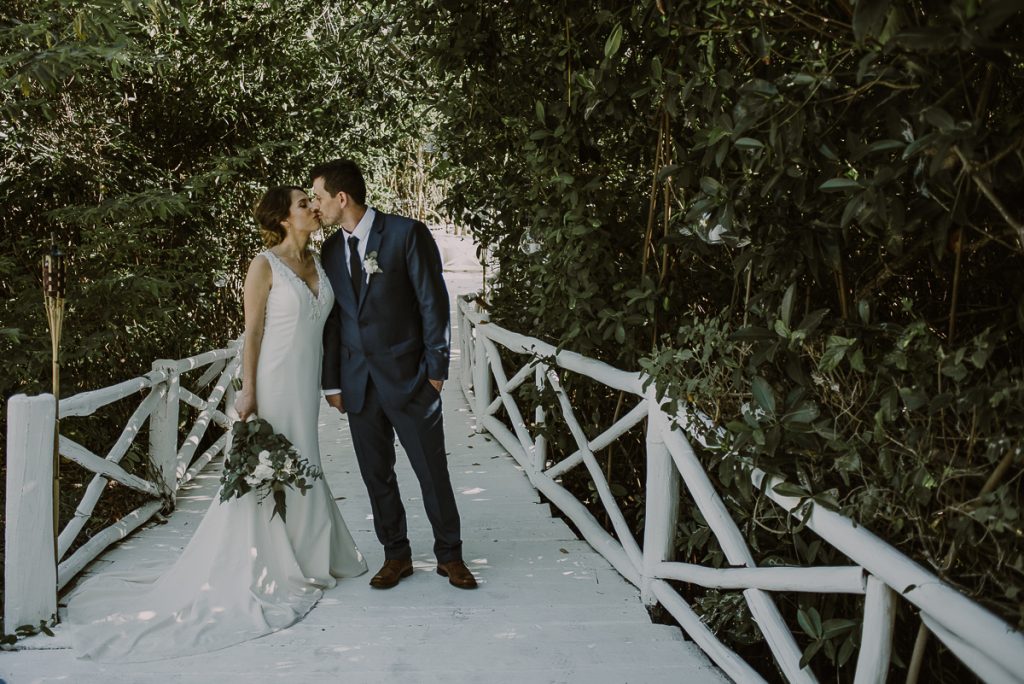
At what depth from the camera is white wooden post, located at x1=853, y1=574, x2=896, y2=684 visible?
79.1 inches

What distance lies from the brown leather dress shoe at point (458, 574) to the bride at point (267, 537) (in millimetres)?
401

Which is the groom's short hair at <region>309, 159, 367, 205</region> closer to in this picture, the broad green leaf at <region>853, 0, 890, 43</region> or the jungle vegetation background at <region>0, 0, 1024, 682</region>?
the jungle vegetation background at <region>0, 0, 1024, 682</region>

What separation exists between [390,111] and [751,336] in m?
7.55

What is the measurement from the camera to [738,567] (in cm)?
276

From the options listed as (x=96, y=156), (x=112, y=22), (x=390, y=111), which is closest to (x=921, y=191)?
(x=112, y=22)

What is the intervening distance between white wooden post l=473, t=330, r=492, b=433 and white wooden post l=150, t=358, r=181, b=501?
2.57 meters

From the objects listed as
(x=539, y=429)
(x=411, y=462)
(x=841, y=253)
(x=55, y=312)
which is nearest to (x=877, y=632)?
(x=841, y=253)

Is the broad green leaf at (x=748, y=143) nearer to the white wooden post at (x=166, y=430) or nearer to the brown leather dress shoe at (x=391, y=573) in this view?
the brown leather dress shoe at (x=391, y=573)

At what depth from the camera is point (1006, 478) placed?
7.11 ft

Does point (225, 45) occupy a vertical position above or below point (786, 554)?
above

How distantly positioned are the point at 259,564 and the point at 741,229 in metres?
2.25

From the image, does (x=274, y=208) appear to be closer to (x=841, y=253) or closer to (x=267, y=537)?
(x=267, y=537)

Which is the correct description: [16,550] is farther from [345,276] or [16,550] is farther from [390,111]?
[390,111]

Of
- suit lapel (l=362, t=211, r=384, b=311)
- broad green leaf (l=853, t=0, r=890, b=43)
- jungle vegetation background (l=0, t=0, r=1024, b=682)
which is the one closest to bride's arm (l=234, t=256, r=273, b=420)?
suit lapel (l=362, t=211, r=384, b=311)
